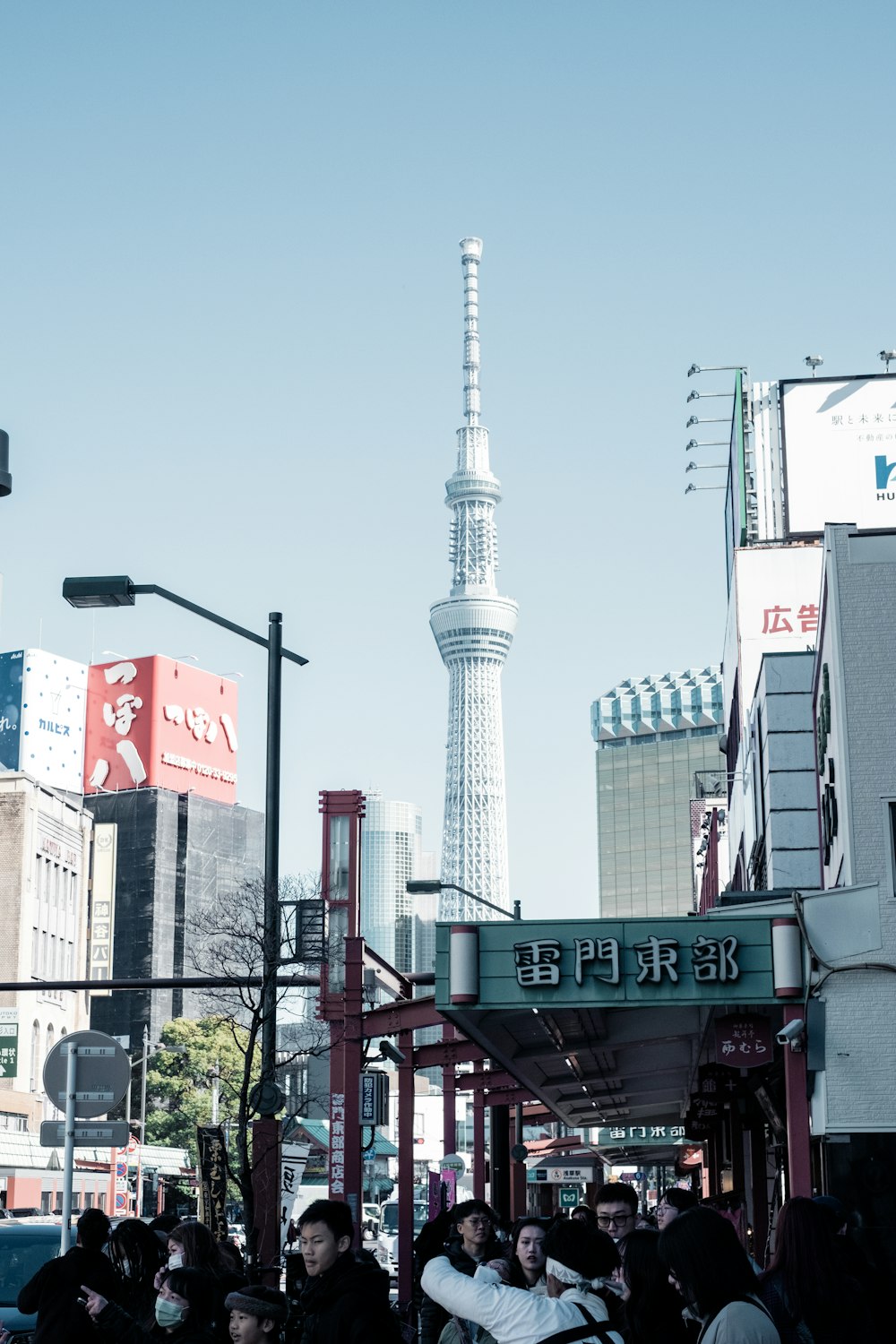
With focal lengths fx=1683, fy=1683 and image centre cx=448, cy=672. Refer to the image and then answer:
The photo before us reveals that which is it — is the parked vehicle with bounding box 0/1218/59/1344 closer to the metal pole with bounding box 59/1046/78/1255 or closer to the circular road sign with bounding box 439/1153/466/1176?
the metal pole with bounding box 59/1046/78/1255

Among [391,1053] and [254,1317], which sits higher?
[391,1053]

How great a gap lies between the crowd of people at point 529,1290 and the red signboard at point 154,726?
109 metres

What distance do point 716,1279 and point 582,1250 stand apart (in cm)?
79

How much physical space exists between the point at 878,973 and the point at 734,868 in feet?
98.8

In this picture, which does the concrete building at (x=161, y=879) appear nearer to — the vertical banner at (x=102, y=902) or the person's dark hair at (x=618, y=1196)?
the vertical banner at (x=102, y=902)

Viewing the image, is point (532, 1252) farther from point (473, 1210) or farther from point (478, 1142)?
point (478, 1142)

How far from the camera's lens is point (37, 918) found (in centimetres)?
9469

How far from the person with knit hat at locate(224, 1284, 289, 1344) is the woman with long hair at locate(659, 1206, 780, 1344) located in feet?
5.62

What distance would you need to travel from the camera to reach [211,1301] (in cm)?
717

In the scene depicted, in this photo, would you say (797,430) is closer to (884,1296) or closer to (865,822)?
(865,822)

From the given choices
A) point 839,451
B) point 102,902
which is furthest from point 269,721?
point 102,902

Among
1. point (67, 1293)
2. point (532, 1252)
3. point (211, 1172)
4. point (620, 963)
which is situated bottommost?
point (211, 1172)

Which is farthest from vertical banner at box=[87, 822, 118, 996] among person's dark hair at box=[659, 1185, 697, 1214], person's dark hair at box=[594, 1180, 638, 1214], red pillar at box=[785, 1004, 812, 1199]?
person's dark hair at box=[594, 1180, 638, 1214]

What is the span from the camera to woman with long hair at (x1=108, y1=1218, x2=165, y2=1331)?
9.29 metres
